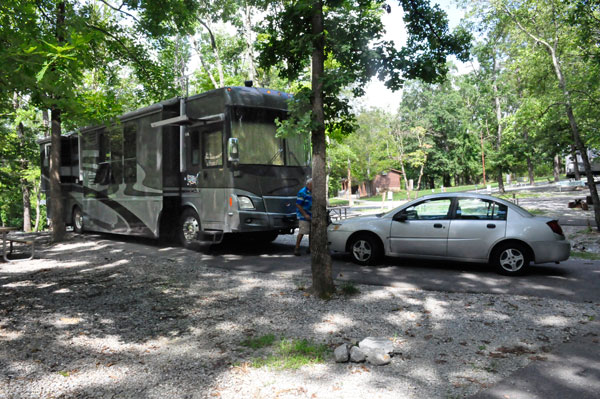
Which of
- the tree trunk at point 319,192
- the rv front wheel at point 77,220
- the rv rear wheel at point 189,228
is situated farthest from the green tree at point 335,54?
the rv front wheel at point 77,220

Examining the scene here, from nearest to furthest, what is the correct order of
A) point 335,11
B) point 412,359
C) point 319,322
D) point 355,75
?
point 412,359 < point 319,322 < point 355,75 < point 335,11

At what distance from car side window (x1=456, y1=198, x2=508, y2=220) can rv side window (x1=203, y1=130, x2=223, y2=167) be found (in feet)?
17.0

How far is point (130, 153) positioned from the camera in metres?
11.8

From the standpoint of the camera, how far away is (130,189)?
11.8 metres

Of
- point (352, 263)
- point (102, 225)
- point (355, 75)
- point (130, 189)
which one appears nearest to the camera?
point (355, 75)

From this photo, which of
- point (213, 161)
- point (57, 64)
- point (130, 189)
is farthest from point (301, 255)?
point (57, 64)

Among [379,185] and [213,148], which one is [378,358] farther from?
[379,185]

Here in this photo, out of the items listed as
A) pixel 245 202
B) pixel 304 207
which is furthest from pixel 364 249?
pixel 245 202

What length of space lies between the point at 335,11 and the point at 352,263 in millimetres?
4871

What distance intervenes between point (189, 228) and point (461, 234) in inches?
255

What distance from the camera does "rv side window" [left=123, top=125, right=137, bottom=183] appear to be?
11.6 metres

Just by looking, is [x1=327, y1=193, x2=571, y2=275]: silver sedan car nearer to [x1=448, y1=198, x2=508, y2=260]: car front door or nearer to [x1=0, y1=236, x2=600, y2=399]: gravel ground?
[x1=448, y1=198, x2=508, y2=260]: car front door

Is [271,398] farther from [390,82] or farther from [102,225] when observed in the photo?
[102,225]

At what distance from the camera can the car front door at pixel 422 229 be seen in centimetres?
784
